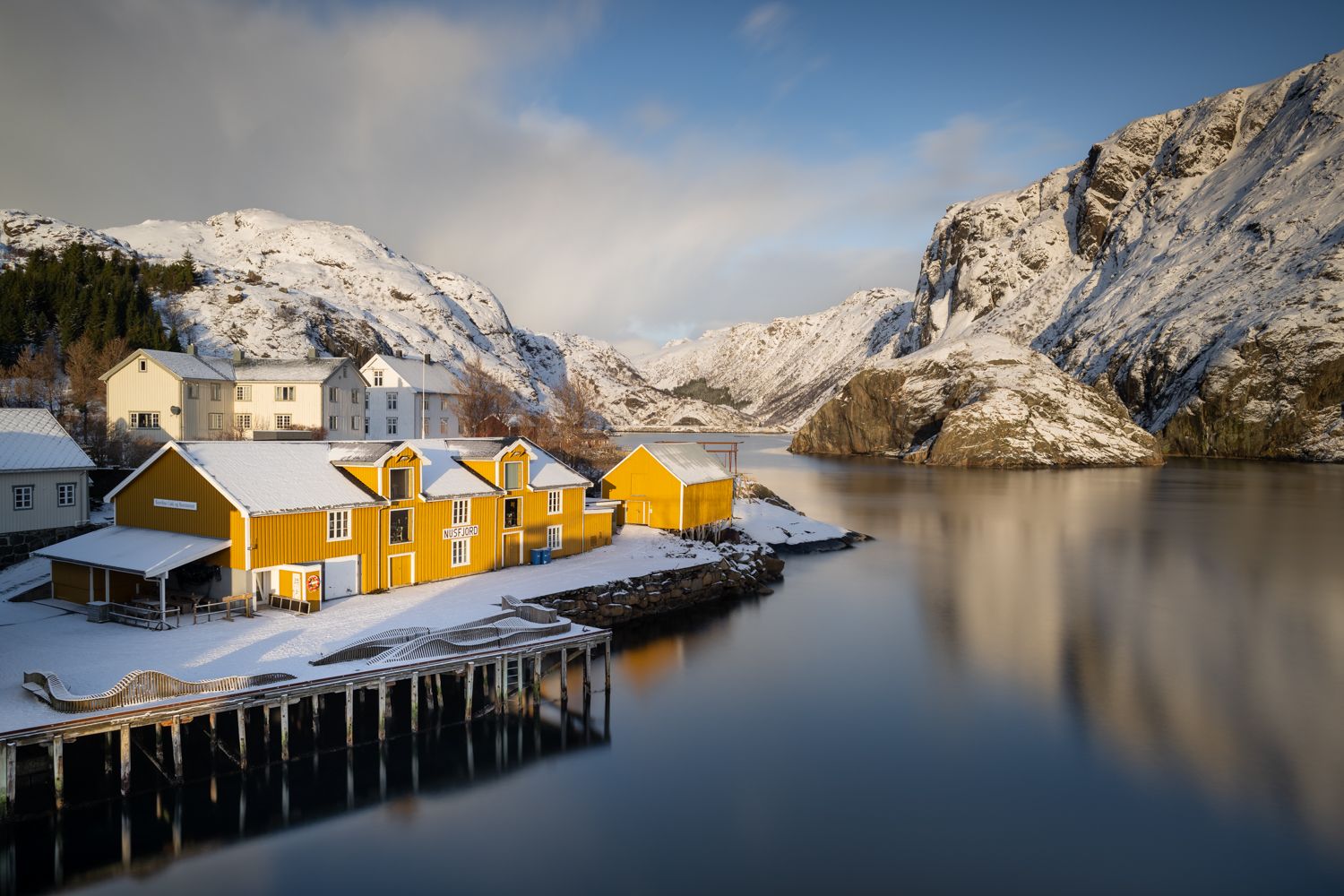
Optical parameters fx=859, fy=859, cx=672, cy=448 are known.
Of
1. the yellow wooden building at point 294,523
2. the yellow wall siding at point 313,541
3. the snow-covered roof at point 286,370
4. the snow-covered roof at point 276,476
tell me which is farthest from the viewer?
the snow-covered roof at point 286,370

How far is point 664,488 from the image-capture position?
3900 centimetres

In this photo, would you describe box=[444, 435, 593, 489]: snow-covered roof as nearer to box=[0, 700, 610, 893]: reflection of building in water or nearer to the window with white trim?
the window with white trim

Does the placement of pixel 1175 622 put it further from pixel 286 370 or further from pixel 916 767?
pixel 286 370

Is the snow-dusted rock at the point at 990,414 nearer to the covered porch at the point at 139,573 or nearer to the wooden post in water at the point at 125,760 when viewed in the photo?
the covered porch at the point at 139,573

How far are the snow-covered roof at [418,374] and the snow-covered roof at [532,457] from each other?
3178cm

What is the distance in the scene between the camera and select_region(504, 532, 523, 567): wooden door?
2961 centimetres

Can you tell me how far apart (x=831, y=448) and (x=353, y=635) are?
379ft

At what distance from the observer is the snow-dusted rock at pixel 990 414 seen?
328ft

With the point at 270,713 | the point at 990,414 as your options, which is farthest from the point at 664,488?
the point at 990,414

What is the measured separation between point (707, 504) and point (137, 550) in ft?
79.8

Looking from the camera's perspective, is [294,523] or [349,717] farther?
[294,523]

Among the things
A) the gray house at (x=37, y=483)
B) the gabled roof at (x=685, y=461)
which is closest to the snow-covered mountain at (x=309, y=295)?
the gabled roof at (x=685, y=461)

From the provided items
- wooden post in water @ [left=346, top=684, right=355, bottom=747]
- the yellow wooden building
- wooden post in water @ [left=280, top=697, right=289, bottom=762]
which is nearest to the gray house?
the yellow wooden building

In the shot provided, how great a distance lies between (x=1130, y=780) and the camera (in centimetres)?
1777
